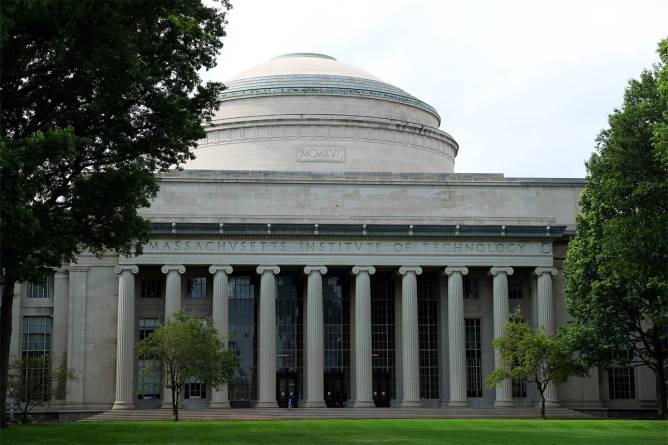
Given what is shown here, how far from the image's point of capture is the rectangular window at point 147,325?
7719cm

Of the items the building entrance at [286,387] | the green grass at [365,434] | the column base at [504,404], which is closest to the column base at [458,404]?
the column base at [504,404]

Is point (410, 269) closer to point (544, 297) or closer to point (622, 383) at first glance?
point (544, 297)

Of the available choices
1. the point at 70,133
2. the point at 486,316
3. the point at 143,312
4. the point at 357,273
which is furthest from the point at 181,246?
the point at 70,133

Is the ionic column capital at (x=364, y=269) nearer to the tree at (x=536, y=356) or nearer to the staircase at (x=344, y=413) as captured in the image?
the staircase at (x=344, y=413)

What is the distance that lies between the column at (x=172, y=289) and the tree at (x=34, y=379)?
21.2ft

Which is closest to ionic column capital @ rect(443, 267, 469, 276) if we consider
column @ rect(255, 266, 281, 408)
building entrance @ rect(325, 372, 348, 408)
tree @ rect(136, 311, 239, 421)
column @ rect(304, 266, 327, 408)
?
column @ rect(304, 266, 327, 408)

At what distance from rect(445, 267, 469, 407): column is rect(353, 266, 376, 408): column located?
555 cm

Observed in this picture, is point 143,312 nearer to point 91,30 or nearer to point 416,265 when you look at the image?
point 416,265

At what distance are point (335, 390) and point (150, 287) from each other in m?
15.1

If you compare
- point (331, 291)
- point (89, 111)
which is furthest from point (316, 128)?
point (89, 111)

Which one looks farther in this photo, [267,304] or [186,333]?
[267,304]

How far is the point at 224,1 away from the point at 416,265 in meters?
38.8

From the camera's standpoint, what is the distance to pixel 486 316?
78.9 metres

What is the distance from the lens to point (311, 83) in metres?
90.1
